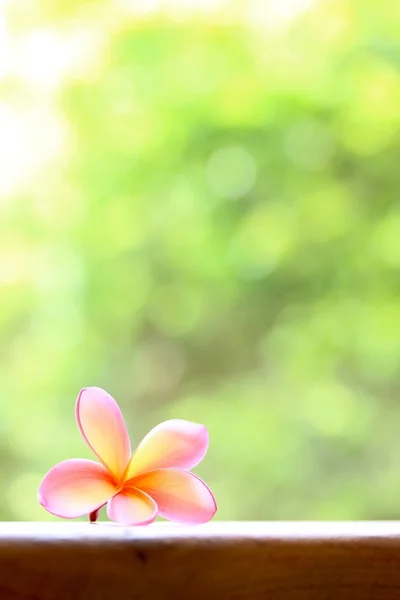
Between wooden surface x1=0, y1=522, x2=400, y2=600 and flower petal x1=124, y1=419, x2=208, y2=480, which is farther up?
flower petal x1=124, y1=419, x2=208, y2=480

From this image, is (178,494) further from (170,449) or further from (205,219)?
(205,219)

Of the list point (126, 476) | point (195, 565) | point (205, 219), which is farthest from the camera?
point (205, 219)

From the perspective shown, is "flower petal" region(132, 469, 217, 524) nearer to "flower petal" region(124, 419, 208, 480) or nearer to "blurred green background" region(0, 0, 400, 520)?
"flower petal" region(124, 419, 208, 480)

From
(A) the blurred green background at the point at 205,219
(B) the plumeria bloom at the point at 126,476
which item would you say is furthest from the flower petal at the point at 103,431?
(A) the blurred green background at the point at 205,219

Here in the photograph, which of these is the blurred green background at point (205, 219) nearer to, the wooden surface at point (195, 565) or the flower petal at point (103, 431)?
the flower petal at point (103, 431)

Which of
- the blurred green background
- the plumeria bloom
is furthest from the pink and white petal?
the blurred green background

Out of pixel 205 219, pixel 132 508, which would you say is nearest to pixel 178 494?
pixel 132 508
